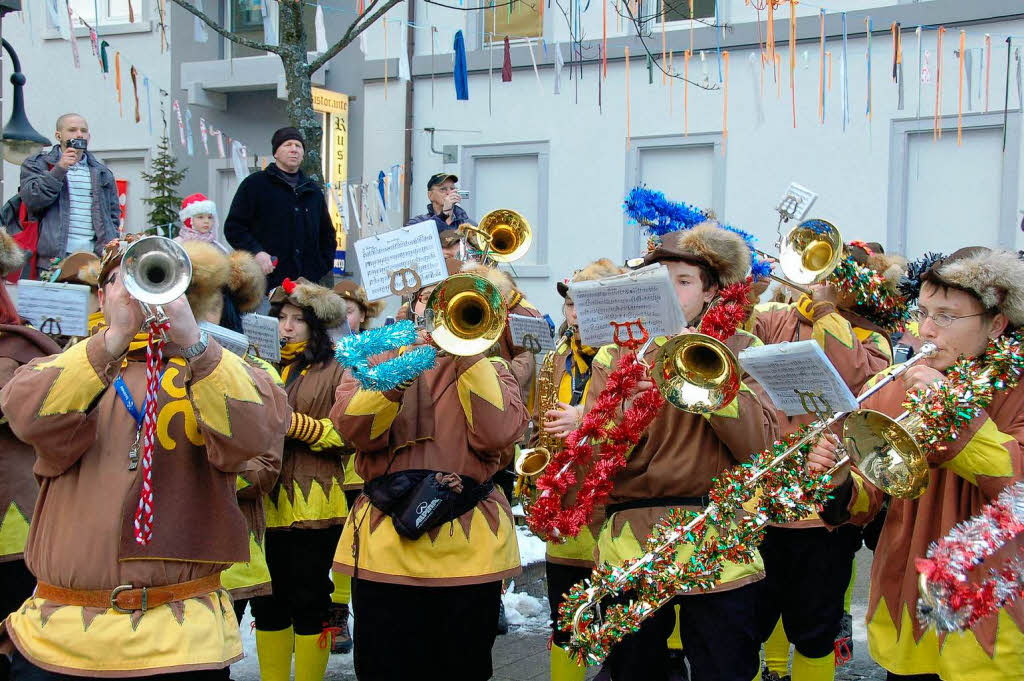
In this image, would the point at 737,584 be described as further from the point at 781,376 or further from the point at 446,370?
the point at 446,370

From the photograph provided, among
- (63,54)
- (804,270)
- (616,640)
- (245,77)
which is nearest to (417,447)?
(616,640)

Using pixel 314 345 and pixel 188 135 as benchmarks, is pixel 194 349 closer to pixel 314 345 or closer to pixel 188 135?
pixel 314 345

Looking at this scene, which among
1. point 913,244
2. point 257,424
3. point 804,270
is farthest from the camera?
point 913,244

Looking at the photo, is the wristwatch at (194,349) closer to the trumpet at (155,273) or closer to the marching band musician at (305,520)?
the trumpet at (155,273)

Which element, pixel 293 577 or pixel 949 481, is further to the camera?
pixel 293 577

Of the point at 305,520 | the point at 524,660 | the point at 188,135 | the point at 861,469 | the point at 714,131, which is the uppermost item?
the point at 188,135

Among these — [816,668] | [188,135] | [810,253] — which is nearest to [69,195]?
[810,253]

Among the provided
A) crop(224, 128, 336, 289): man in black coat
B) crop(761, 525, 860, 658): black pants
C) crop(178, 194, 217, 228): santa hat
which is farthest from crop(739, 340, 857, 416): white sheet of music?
crop(178, 194, 217, 228): santa hat

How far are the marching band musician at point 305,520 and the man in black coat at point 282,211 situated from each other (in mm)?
3140

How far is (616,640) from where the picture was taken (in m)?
3.70

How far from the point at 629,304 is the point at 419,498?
1.05m

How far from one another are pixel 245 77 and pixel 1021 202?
988 centimetres

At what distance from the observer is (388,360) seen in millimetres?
4020

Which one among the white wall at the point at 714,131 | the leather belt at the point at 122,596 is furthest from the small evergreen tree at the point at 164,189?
the leather belt at the point at 122,596
